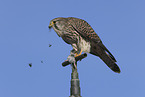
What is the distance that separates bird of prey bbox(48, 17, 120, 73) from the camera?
5.97m

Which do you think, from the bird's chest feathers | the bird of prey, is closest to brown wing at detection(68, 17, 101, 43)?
the bird of prey

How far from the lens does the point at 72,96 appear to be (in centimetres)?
466

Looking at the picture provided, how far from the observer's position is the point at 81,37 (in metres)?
6.13

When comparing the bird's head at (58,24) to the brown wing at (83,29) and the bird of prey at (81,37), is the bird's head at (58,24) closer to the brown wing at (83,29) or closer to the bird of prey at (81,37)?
the bird of prey at (81,37)

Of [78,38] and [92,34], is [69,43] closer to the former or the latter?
[78,38]

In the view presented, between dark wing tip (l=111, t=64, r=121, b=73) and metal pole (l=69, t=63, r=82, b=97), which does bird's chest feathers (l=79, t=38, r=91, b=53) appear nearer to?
dark wing tip (l=111, t=64, r=121, b=73)

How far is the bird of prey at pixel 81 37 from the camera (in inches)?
235

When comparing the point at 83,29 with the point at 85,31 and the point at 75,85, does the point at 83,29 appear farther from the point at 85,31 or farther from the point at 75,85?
the point at 75,85

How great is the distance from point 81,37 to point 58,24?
671 millimetres

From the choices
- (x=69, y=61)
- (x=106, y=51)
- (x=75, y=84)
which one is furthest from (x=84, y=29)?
(x=75, y=84)

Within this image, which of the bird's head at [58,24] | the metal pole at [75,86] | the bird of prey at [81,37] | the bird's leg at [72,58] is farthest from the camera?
the bird's head at [58,24]

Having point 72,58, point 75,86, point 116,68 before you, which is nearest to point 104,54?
point 116,68

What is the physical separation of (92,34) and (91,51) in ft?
Answer: 1.48

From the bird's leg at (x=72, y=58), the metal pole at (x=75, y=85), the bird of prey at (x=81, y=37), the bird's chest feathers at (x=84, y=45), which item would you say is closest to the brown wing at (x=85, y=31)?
the bird of prey at (x=81, y=37)
